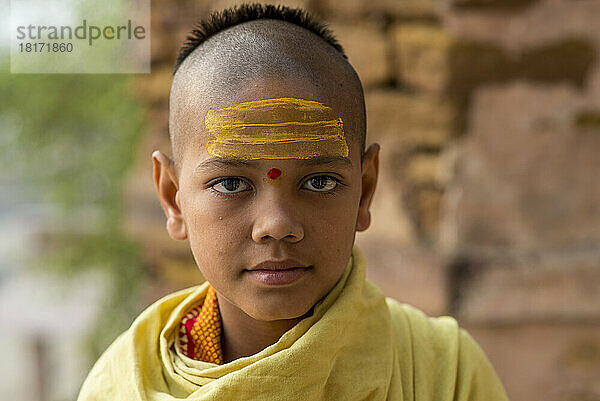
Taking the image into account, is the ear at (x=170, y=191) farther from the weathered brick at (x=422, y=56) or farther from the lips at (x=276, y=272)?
the weathered brick at (x=422, y=56)

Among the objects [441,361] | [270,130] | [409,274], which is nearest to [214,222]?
[270,130]

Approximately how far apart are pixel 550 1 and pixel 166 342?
149cm

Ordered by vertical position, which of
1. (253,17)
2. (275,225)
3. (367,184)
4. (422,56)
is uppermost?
(422,56)

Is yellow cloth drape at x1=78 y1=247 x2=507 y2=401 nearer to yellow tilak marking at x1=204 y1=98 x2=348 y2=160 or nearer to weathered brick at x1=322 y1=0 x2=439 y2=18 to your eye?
yellow tilak marking at x1=204 y1=98 x2=348 y2=160

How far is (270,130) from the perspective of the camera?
1061 mm

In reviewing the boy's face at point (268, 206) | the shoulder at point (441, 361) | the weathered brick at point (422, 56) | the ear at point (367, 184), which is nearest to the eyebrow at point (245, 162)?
the boy's face at point (268, 206)

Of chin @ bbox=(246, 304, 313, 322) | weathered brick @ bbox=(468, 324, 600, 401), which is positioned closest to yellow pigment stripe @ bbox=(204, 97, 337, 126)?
chin @ bbox=(246, 304, 313, 322)

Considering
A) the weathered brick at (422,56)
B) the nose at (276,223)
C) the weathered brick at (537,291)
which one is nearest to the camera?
the nose at (276,223)

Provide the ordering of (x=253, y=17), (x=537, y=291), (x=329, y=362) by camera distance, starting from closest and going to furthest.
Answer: (x=329, y=362), (x=253, y=17), (x=537, y=291)

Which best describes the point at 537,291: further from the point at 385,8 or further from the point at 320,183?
the point at 320,183

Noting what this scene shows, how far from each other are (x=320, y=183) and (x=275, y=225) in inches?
4.9

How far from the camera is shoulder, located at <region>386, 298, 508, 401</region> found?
1238mm

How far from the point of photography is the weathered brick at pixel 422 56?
2.07 metres

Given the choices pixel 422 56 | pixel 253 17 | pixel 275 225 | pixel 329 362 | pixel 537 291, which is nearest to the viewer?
pixel 275 225
